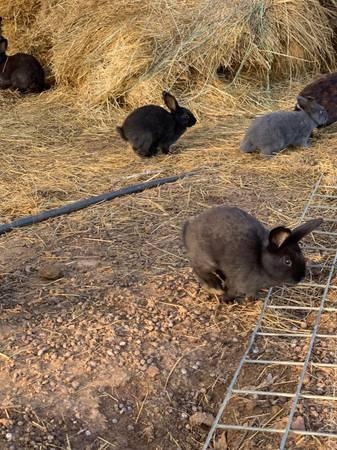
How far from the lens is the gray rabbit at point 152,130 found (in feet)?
22.5

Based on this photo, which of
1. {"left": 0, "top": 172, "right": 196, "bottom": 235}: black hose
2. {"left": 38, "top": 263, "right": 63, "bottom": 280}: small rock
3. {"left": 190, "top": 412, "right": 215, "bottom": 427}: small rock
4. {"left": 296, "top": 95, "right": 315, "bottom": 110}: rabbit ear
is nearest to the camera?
{"left": 190, "top": 412, "right": 215, "bottom": 427}: small rock

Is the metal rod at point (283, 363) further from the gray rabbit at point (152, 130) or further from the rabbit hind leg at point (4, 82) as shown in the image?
the rabbit hind leg at point (4, 82)

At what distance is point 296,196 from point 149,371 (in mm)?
2608

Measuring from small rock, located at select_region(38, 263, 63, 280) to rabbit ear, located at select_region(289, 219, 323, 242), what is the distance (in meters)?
1.47

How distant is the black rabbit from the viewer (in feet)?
31.6

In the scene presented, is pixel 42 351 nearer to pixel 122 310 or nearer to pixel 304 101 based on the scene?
pixel 122 310

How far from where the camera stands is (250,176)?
6.20 m

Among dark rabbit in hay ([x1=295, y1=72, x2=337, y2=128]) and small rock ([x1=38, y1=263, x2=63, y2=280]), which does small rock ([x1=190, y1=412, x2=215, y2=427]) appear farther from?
dark rabbit in hay ([x1=295, y1=72, x2=337, y2=128])

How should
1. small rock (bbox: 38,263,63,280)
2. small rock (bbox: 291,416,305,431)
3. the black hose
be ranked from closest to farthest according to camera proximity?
small rock (bbox: 291,416,305,431)
small rock (bbox: 38,263,63,280)
the black hose

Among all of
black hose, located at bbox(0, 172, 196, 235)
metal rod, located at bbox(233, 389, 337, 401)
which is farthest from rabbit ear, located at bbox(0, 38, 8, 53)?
metal rod, located at bbox(233, 389, 337, 401)

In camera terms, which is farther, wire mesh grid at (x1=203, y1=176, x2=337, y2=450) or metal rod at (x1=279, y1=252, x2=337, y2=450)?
wire mesh grid at (x1=203, y1=176, x2=337, y2=450)

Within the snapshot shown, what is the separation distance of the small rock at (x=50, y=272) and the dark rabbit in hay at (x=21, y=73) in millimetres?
5705

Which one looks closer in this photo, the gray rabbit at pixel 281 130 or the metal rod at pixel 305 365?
the metal rod at pixel 305 365

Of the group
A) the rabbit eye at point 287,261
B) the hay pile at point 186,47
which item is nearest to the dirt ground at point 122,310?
the rabbit eye at point 287,261
